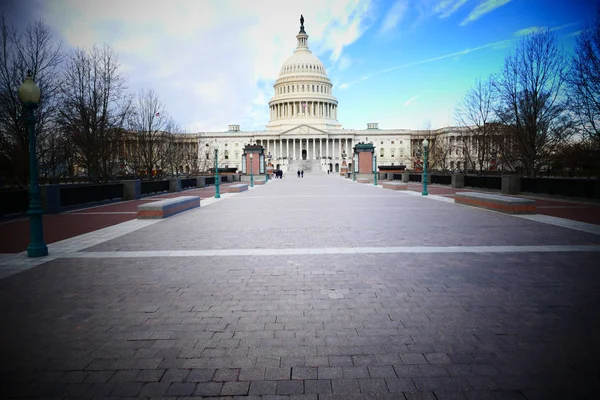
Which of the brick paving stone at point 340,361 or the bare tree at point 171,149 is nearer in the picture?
the brick paving stone at point 340,361

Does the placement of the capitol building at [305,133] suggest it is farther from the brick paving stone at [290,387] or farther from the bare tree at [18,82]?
the brick paving stone at [290,387]

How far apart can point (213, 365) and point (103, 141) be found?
82.7ft

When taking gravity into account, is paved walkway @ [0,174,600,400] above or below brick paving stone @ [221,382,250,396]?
above

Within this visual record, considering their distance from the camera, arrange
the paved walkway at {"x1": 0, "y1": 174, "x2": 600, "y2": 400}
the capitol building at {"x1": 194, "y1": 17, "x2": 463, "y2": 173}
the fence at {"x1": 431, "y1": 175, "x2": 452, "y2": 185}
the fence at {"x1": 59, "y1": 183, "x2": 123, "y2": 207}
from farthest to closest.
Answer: the capitol building at {"x1": 194, "y1": 17, "x2": 463, "y2": 173}, the fence at {"x1": 431, "y1": 175, "x2": 452, "y2": 185}, the fence at {"x1": 59, "y1": 183, "x2": 123, "y2": 207}, the paved walkway at {"x1": 0, "y1": 174, "x2": 600, "y2": 400}

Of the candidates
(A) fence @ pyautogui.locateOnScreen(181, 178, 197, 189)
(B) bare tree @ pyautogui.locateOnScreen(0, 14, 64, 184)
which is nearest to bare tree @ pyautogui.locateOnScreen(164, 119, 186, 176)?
(A) fence @ pyautogui.locateOnScreen(181, 178, 197, 189)

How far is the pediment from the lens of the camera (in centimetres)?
12862

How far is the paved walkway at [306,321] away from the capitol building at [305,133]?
117277 millimetres

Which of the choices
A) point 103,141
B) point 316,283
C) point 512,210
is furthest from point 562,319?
point 103,141

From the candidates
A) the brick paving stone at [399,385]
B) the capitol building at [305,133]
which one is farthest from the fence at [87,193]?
the capitol building at [305,133]

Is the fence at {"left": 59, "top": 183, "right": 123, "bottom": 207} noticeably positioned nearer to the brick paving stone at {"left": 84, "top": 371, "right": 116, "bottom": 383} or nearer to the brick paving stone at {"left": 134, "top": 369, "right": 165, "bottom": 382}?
the brick paving stone at {"left": 84, "top": 371, "right": 116, "bottom": 383}

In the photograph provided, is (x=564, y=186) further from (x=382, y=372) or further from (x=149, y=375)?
(x=149, y=375)

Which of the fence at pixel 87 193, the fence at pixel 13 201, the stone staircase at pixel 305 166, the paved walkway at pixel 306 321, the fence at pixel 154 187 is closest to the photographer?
the paved walkway at pixel 306 321

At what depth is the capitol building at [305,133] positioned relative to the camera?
129 meters

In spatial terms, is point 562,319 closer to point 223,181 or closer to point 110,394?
point 110,394
